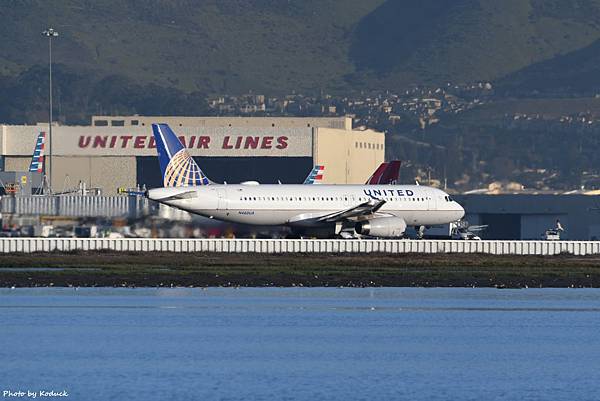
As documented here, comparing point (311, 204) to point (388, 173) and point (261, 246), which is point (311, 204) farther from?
point (388, 173)

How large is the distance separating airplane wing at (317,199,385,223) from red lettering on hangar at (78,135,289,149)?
61.3 m

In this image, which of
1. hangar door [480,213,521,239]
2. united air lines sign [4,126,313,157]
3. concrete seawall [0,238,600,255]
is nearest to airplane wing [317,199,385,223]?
concrete seawall [0,238,600,255]

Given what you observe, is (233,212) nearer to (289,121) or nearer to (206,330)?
(206,330)

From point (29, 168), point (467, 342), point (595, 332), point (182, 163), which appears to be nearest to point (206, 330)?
point (467, 342)

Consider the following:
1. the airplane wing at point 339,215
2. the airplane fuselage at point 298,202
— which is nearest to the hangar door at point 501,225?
the airplane fuselage at point 298,202

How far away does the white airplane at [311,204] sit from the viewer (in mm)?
98125

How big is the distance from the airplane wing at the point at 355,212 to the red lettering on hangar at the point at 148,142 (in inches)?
2412

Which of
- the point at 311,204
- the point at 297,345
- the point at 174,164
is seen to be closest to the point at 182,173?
the point at 174,164

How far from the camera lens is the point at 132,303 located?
2413 inches

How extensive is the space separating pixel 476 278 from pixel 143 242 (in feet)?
75.1

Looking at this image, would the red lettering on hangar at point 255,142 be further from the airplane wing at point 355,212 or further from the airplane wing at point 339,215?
the airplane wing at point 355,212

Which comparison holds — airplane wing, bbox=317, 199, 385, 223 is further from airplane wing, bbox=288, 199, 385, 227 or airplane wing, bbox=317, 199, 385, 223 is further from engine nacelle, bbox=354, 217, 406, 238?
engine nacelle, bbox=354, 217, 406, 238

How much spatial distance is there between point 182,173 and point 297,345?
57397 millimetres

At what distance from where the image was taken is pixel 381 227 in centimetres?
9931
